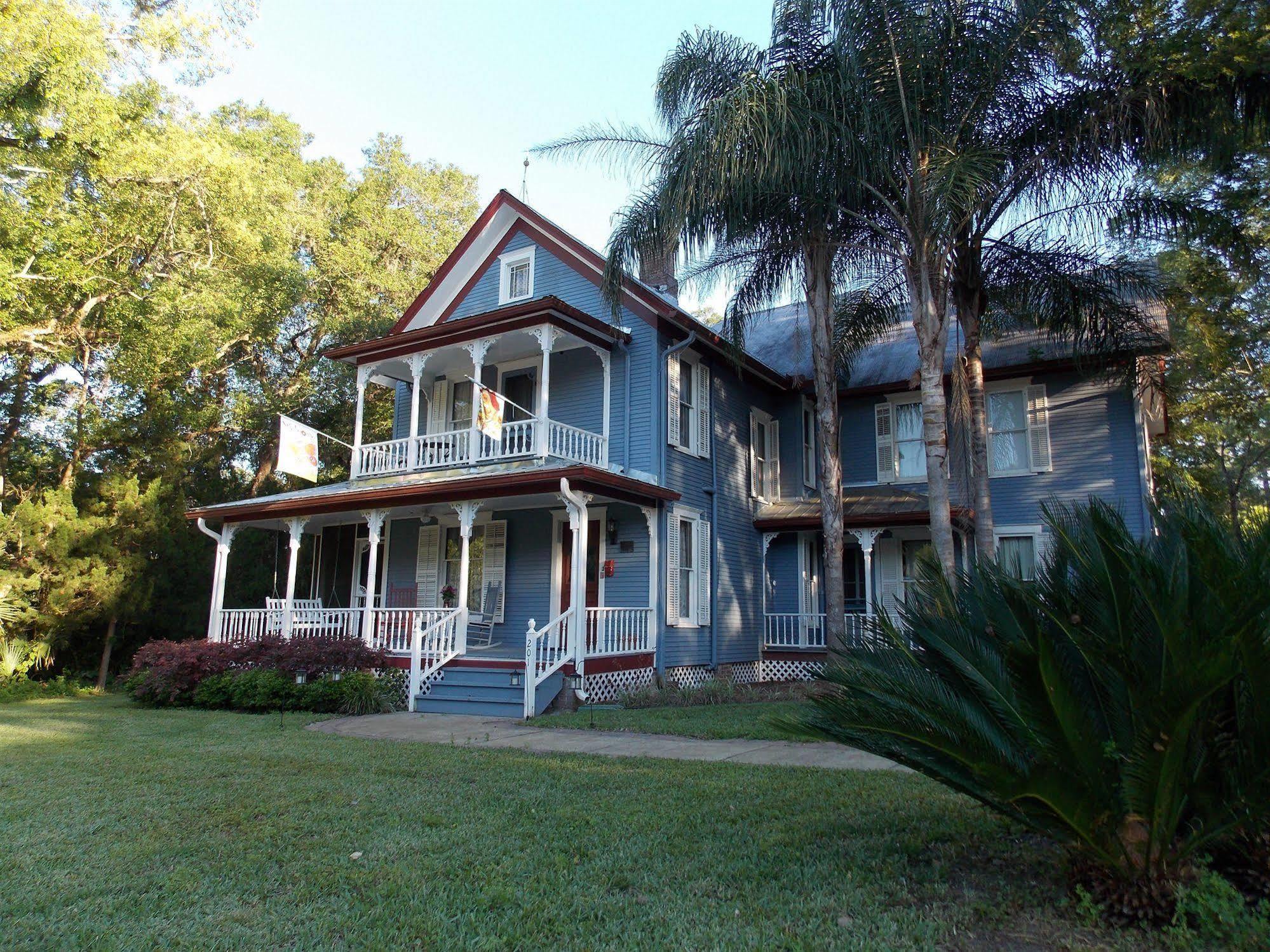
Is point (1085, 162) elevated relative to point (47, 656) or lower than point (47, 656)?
elevated

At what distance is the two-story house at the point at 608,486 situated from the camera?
A: 14.4 meters

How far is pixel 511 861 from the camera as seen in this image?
16.0ft

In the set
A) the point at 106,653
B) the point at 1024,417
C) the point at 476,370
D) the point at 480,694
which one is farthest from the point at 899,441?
the point at 106,653

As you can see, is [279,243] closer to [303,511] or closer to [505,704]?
[303,511]

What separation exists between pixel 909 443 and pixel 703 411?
15.6 ft

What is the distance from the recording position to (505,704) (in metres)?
12.8

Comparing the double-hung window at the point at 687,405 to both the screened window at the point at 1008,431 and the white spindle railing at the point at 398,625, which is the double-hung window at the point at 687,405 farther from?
the screened window at the point at 1008,431

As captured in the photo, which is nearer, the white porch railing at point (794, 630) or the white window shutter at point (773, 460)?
the white porch railing at point (794, 630)

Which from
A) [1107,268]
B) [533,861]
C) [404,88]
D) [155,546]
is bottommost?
[533,861]

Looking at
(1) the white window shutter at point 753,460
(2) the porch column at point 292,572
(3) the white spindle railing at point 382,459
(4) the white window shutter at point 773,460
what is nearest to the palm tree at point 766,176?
(1) the white window shutter at point 753,460

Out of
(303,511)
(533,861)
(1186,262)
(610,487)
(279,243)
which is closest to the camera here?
(533,861)

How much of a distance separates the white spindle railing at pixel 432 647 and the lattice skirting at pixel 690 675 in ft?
12.5

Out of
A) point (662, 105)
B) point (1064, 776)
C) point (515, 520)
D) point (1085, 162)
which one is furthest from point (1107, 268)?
point (1064, 776)

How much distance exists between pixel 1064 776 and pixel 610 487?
10.5 m
